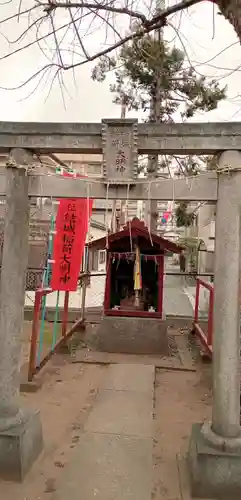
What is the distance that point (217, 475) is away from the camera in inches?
136

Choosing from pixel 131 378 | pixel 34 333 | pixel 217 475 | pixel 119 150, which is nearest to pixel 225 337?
pixel 217 475

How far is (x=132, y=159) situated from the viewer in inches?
148

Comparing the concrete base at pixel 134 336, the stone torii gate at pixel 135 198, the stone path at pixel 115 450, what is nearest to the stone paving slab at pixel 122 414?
the stone path at pixel 115 450

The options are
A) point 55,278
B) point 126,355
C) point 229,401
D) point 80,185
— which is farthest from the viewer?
point 126,355

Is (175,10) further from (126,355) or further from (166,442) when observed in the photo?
(126,355)

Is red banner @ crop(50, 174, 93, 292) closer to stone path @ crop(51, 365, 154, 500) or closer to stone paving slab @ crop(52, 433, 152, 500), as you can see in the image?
stone path @ crop(51, 365, 154, 500)

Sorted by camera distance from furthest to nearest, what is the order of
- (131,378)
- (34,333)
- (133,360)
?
(133,360), (131,378), (34,333)

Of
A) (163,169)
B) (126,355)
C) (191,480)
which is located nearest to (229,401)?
(191,480)

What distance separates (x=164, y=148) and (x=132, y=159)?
348 millimetres

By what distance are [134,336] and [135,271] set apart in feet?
4.71

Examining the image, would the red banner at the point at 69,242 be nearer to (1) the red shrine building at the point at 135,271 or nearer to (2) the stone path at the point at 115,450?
(1) the red shrine building at the point at 135,271

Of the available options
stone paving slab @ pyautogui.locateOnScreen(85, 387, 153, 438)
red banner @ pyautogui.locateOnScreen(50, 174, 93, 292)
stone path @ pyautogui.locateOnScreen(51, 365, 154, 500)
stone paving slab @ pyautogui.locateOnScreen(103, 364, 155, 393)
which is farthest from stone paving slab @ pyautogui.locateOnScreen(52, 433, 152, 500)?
red banner @ pyautogui.locateOnScreen(50, 174, 93, 292)

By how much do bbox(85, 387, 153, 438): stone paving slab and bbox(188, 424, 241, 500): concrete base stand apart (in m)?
1.25

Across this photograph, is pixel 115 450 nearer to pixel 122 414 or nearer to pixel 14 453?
pixel 122 414
